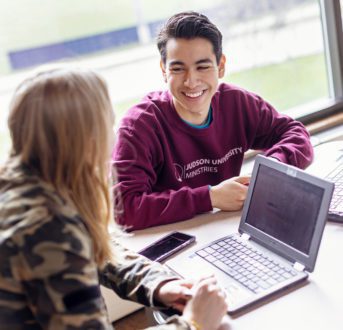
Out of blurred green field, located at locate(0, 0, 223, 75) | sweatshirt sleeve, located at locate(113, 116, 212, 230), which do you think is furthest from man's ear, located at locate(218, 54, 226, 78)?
blurred green field, located at locate(0, 0, 223, 75)

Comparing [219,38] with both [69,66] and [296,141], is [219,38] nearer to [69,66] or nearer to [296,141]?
[296,141]

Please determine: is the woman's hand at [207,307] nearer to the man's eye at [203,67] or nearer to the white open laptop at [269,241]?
the white open laptop at [269,241]

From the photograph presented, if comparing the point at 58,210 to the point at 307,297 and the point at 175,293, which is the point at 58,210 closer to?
the point at 175,293

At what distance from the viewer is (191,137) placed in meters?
1.55

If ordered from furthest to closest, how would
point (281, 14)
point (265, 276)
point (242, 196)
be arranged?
point (281, 14) → point (242, 196) → point (265, 276)

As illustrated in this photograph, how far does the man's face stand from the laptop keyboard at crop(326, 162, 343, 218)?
0.46m

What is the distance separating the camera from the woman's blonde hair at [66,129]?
30.0 inches

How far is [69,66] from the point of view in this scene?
0.83m

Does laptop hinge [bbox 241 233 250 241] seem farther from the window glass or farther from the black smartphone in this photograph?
the window glass

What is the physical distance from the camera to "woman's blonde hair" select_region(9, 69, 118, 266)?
2.50 feet

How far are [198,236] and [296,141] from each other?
22.4 inches

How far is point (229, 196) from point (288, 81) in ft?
4.08

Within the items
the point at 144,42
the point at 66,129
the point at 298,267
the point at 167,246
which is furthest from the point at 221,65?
the point at 66,129

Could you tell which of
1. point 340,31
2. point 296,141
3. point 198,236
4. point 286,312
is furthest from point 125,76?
point 286,312
